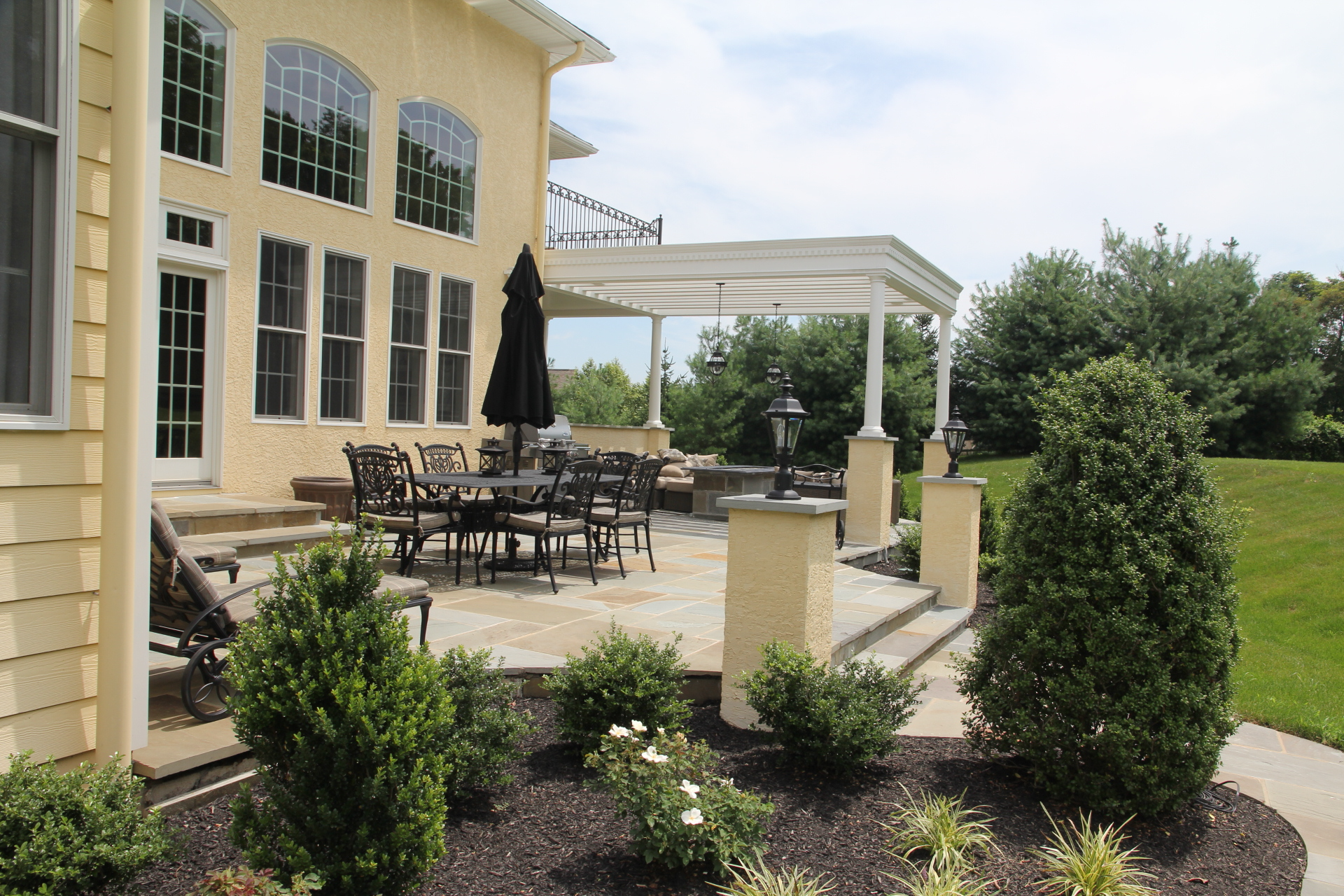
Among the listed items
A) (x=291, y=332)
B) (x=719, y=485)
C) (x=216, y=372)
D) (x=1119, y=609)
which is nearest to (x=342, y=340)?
(x=291, y=332)

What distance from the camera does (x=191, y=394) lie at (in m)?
7.80

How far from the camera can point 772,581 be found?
3.82 metres

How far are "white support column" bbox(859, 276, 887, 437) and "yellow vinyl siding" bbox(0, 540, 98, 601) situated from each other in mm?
9228

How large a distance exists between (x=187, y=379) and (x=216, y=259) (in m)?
1.15

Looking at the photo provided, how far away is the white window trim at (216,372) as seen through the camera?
7895 millimetres

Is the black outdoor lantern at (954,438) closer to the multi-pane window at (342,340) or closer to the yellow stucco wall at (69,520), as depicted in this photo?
the multi-pane window at (342,340)

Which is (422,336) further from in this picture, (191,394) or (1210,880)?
(1210,880)

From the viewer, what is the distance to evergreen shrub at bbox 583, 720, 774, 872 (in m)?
2.46

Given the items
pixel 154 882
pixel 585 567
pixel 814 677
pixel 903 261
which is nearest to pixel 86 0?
pixel 154 882

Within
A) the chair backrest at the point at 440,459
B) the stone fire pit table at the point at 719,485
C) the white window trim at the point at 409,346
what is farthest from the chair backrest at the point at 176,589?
the stone fire pit table at the point at 719,485

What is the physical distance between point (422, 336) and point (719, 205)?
842 centimetres

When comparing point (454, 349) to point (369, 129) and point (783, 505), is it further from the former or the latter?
point (783, 505)

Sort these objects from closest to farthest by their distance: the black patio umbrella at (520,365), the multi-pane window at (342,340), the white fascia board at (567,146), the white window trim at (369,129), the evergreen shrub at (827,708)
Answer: the evergreen shrub at (827,708)
the black patio umbrella at (520,365)
the white window trim at (369,129)
the multi-pane window at (342,340)
the white fascia board at (567,146)

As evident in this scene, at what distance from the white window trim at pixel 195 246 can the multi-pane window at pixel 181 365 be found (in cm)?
19
